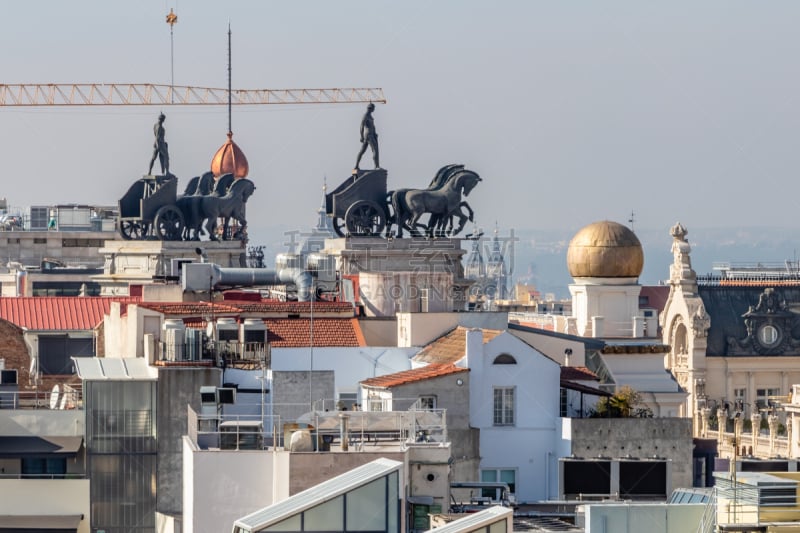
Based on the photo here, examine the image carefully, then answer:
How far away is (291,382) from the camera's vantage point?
1967 inches

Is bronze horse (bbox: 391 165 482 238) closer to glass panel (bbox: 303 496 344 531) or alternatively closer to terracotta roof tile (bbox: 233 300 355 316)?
terracotta roof tile (bbox: 233 300 355 316)

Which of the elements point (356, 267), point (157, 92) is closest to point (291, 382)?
point (356, 267)

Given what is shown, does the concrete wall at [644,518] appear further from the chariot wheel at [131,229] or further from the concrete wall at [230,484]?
the chariot wheel at [131,229]

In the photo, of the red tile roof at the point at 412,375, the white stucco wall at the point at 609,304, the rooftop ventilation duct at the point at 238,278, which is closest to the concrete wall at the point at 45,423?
the red tile roof at the point at 412,375

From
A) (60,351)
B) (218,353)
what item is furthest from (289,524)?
(60,351)

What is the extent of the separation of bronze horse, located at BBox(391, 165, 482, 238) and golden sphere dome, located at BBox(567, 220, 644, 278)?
6840 millimetres

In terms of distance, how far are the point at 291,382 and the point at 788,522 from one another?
18.1m

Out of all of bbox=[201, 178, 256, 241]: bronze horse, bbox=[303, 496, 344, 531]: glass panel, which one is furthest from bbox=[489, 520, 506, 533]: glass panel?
bbox=[201, 178, 256, 241]: bronze horse

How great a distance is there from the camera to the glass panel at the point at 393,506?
35.5 meters

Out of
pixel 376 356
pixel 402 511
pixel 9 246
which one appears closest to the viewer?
pixel 402 511

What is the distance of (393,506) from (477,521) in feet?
6.41

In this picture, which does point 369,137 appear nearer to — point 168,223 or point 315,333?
point 168,223

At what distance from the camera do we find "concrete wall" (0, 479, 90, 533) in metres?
47.6

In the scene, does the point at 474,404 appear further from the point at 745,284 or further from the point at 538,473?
the point at 745,284
